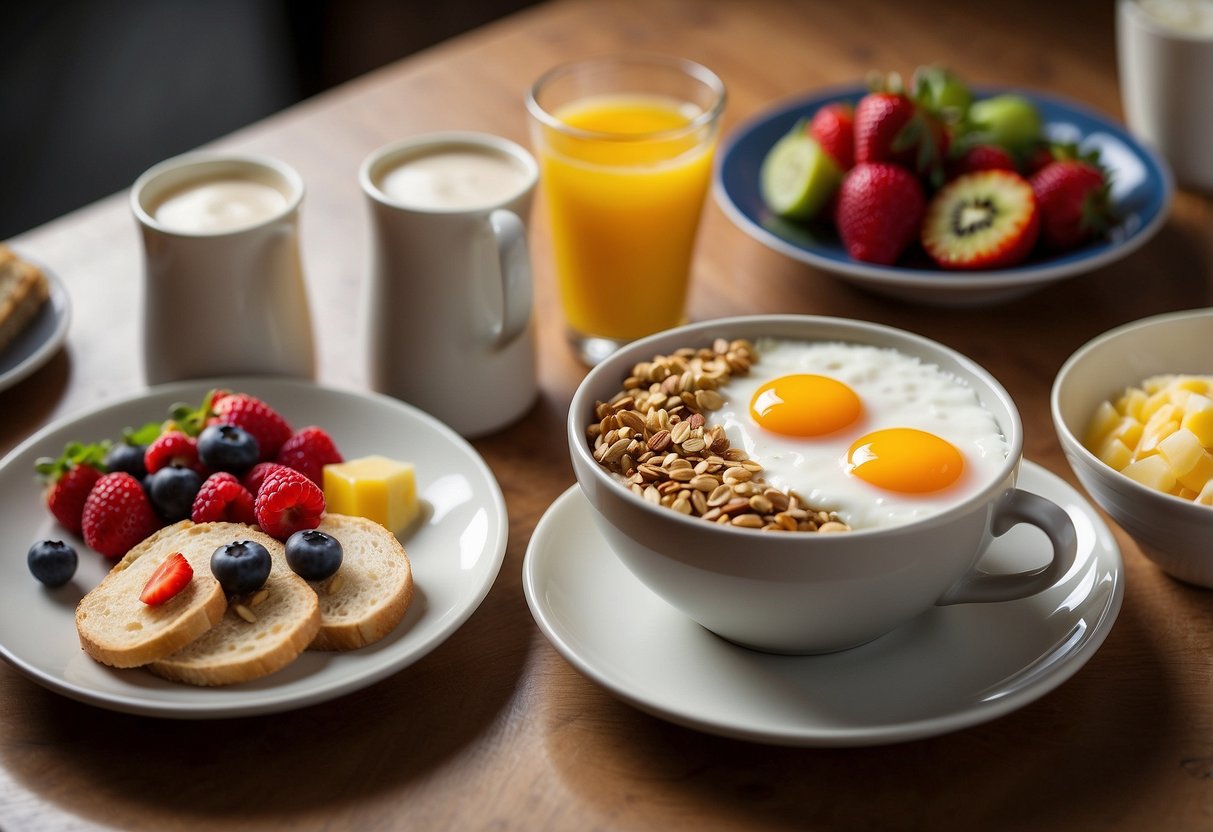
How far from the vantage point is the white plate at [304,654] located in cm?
105

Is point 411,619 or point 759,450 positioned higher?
point 759,450

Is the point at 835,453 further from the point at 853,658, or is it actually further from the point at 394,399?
the point at 394,399

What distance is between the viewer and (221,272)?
4.68 ft

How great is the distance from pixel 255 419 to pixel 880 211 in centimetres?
88

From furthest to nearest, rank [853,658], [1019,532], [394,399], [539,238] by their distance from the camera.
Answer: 1. [539,238]
2. [394,399]
3. [1019,532]
4. [853,658]

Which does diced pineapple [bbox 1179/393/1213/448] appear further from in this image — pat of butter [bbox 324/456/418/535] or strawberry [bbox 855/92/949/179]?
pat of butter [bbox 324/456/418/535]

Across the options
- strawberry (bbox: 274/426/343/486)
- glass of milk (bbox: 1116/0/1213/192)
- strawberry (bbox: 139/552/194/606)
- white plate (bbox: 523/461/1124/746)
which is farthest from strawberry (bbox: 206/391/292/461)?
glass of milk (bbox: 1116/0/1213/192)

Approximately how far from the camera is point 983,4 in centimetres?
264

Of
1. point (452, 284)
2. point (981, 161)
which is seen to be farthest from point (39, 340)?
point (981, 161)

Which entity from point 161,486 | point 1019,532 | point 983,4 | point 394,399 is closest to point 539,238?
point 394,399

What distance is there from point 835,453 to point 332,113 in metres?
1.42

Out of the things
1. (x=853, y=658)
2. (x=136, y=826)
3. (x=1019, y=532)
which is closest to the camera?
(x=136, y=826)

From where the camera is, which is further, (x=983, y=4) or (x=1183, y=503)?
(x=983, y=4)

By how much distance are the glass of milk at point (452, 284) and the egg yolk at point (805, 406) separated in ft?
1.31
